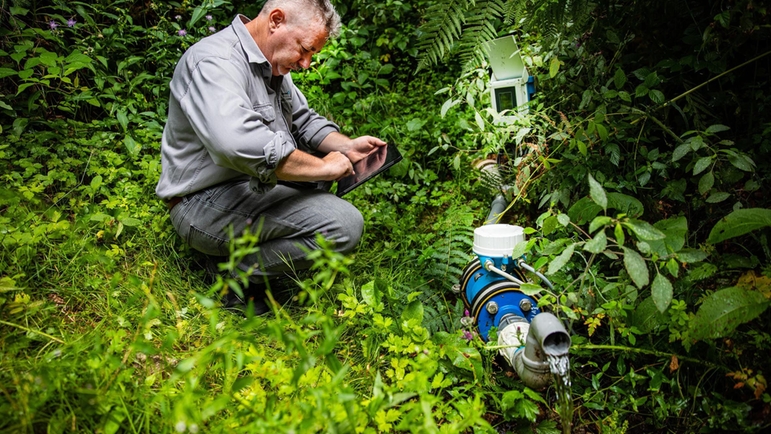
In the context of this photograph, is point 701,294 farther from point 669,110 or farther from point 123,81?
point 123,81

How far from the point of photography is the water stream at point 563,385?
152 cm

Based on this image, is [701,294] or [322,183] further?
[322,183]

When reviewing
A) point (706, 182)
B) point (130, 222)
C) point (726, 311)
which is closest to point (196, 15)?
point (130, 222)

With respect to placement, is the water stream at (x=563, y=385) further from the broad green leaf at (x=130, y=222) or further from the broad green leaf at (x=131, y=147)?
the broad green leaf at (x=131, y=147)

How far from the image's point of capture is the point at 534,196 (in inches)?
98.2

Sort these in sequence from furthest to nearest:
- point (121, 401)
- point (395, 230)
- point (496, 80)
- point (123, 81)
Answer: point (123, 81), point (496, 80), point (395, 230), point (121, 401)

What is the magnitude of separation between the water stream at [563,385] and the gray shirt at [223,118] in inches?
46.5

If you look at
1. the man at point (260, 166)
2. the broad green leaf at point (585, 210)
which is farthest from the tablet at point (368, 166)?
the broad green leaf at point (585, 210)

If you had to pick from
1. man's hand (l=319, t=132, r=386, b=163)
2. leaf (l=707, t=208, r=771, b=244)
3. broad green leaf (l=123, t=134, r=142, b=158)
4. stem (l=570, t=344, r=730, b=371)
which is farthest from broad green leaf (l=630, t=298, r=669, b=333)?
broad green leaf (l=123, t=134, r=142, b=158)

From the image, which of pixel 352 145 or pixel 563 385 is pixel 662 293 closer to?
pixel 563 385

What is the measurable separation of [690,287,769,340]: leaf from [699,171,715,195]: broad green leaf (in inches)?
16.7

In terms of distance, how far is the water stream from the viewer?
1517mm

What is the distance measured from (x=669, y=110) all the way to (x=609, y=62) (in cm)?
47

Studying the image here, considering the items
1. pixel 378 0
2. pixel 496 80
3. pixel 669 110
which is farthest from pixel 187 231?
pixel 378 0
